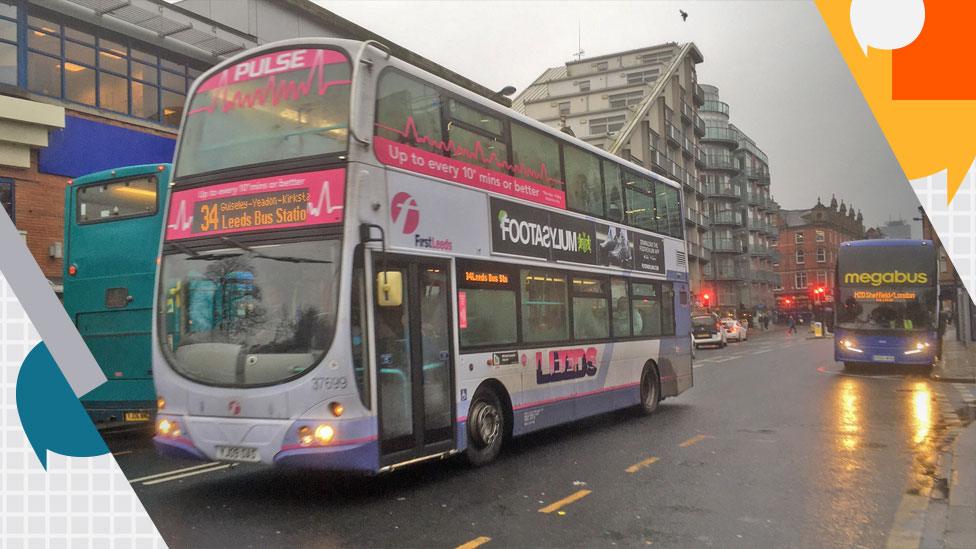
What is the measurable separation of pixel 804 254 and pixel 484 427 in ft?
392

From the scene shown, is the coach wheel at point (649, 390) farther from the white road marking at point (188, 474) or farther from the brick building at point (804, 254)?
the brick building at point (804, 254)

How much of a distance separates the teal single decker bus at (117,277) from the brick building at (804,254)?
371ft

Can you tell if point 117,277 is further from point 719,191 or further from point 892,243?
point 719,191

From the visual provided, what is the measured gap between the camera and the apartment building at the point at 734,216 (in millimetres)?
82375

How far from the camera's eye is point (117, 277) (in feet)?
38.5

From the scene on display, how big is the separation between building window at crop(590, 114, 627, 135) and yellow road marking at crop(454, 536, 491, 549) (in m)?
64.5

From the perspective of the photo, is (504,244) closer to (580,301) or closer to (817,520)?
(580,301)

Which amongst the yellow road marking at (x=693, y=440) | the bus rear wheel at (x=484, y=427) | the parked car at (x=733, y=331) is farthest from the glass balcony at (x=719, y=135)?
the bus rear wheel at (x=484, y=427)

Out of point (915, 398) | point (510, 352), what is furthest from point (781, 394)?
point (510, 352)

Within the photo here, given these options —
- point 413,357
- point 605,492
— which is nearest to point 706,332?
point 605,492

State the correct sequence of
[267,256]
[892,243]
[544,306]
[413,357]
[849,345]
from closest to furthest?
[267,256] → [413,357] → [544,306] → [849,345] → [892,243]

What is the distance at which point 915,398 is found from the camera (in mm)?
16344

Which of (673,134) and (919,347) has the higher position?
(673,134)

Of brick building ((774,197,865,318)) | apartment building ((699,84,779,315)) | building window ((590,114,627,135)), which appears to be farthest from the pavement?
brick building ((774,197,865,318))
